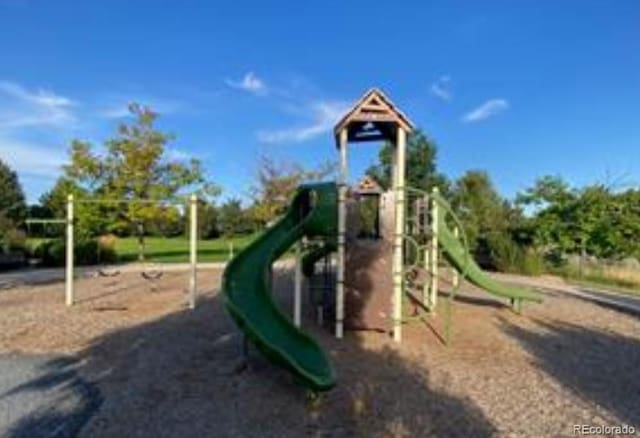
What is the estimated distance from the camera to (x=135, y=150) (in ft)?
90.4

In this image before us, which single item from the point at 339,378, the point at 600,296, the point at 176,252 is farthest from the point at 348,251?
the point at 176,252

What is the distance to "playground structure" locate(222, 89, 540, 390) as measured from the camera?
7.67 meters

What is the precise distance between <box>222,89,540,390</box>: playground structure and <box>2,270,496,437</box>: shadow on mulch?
62 centimetres

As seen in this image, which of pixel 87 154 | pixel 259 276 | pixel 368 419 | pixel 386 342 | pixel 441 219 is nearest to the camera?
pixel 368 419

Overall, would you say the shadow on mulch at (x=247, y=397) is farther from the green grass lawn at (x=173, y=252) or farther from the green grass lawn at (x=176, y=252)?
the green grass lawn at (x=176, y=252)

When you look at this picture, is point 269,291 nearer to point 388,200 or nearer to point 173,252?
point 388,200

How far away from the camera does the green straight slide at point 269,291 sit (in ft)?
21.8

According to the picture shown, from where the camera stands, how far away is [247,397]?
21.6 ft

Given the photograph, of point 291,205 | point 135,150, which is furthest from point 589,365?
point 135,150

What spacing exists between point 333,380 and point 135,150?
2316 cm

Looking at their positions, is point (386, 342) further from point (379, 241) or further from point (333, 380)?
point (333, 380)

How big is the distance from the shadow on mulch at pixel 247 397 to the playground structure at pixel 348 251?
2.03 ft

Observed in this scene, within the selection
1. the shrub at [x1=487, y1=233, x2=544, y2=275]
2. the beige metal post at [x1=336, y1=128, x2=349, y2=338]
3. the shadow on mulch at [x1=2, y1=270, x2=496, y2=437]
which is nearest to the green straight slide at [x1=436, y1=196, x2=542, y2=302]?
the beige metal post at [x1=336, y1=128, x2=349, y2=338]

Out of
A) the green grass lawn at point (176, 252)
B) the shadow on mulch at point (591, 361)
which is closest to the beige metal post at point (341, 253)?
the shadow on mulch at point (591, 361)
